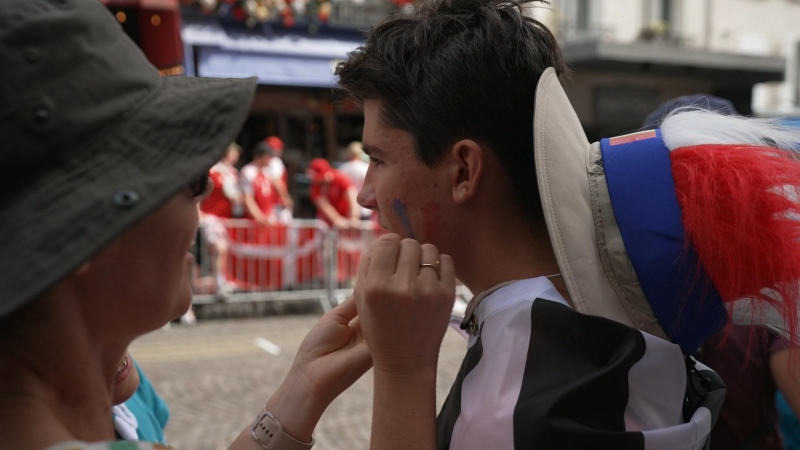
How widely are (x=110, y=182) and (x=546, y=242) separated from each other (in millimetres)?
881

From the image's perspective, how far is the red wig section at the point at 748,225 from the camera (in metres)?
1.29

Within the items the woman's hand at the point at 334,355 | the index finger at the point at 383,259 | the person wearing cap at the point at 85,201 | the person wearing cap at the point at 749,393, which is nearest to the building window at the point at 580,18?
the person wearing cap at the point at 749,393

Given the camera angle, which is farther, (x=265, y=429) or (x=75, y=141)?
(x=265, y=429)

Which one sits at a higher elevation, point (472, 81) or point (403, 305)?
point (472, 81)

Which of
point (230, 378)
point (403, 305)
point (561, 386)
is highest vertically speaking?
point (403, 305)

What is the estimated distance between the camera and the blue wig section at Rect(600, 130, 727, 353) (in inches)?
52.9

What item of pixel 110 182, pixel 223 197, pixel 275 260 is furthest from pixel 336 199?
pixel 110 182

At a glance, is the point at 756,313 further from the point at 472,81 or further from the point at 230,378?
the point at 230,378

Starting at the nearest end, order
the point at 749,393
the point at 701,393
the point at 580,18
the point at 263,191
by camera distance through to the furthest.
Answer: the point at 701,393, the point at 749,393, the point at 263,191, the point at 580,18

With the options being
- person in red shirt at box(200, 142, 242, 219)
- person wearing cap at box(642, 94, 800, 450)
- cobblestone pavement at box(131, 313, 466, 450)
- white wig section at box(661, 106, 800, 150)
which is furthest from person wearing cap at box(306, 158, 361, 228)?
white wig section at box(661, 106, 800, 150)

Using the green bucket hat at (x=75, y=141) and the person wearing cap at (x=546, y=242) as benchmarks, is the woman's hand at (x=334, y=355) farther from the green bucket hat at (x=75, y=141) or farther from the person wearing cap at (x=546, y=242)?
the green bucket hat at (x=75, y=141)

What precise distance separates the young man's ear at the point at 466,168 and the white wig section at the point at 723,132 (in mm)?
344

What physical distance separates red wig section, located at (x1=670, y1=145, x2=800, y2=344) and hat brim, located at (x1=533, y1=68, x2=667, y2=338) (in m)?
0.14

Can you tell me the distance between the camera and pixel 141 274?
1.06 metres
